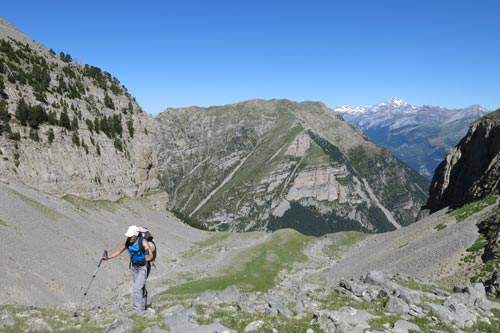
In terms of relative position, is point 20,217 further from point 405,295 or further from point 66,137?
point 405,295

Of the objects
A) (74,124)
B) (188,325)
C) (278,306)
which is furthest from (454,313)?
(74,124)

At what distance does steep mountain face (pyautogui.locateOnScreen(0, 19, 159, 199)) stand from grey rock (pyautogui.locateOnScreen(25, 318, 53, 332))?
179 feet

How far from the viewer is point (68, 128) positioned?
8131 cm

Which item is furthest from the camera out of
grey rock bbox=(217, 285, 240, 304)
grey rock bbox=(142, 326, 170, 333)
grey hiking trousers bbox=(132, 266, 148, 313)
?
grey rock bbox=(217, 285, 240, 304)

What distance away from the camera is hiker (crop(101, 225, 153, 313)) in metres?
18.7

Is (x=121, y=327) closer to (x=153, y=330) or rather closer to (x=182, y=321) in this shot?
(x=153, y=330)

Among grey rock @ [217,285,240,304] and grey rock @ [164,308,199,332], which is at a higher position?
grey rock @ [164,308,199,332]

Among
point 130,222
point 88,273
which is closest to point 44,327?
point 88,273

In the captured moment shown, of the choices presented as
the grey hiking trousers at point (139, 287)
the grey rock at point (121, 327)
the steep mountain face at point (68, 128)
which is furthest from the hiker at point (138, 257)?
the steep mountain face at point (68, 128)

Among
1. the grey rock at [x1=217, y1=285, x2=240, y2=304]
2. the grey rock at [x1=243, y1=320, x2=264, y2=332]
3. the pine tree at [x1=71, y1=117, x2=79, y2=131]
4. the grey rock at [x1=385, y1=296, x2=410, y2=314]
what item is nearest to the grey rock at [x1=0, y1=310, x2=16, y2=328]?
the grey rock at [x1=243, y1=320, x2=264, y2=332]

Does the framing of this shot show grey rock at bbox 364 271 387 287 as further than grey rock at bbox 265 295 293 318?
Yes

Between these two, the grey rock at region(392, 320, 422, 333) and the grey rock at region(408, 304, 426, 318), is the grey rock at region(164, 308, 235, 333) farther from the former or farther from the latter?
the grey rock at region(408, 304, 426, 318)

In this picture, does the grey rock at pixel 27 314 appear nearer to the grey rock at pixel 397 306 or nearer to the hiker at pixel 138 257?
the hiker at pixel 138 257

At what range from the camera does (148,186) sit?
106 meters
